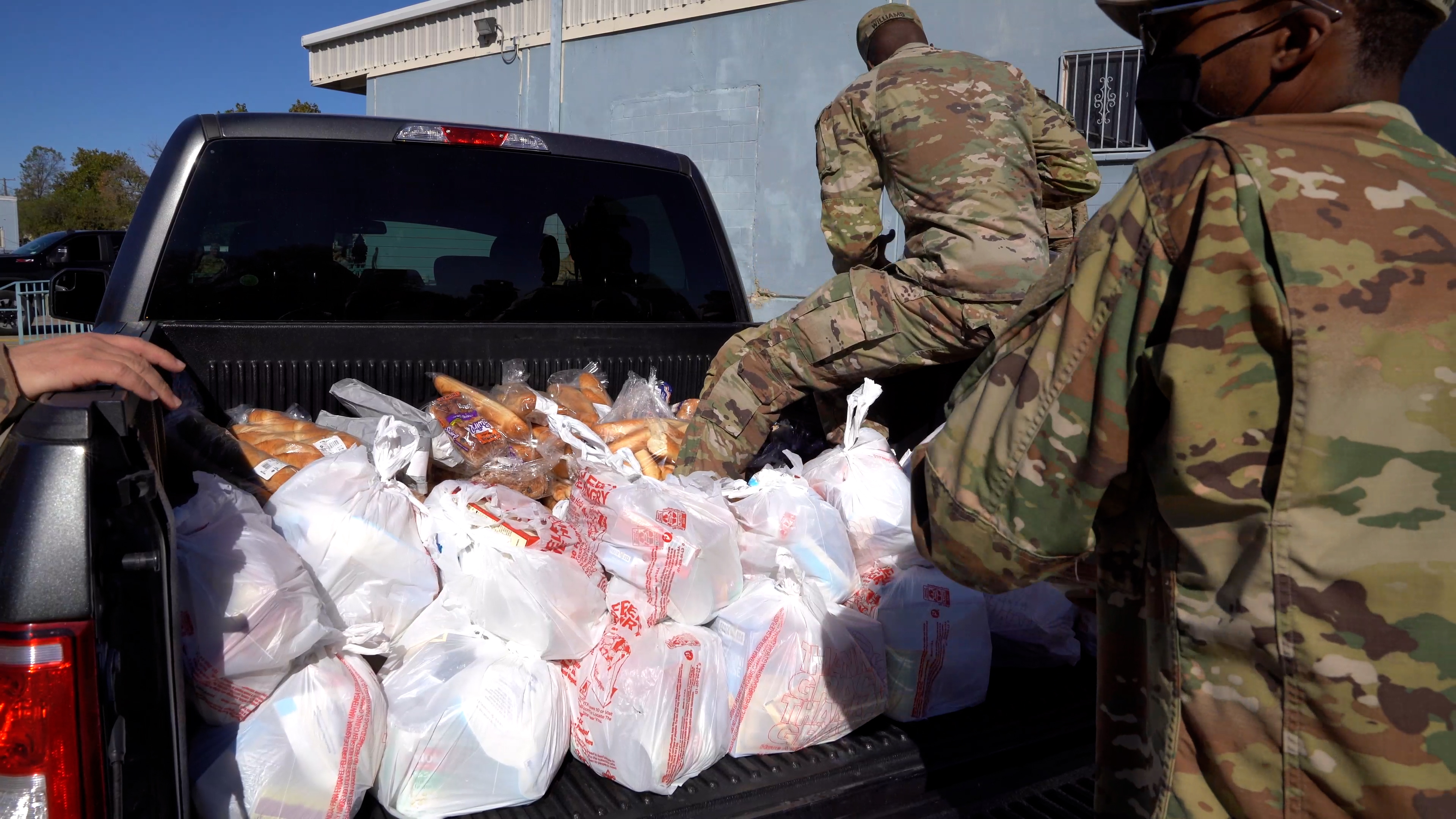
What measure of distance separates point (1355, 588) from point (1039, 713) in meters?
1.14

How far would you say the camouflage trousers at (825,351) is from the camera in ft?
9.37

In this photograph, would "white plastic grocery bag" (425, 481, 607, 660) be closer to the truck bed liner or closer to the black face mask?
the truck bed liner

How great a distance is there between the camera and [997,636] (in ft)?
7.83

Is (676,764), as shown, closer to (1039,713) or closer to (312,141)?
(1039,713)

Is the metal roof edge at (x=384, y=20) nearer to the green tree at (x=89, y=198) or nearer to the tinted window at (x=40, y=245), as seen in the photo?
the tinted window at (x=40, y=245)

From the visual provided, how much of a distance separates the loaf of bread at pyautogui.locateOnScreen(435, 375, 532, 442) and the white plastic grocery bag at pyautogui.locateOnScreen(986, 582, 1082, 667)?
1.24m

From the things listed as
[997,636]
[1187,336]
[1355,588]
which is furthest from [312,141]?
[1355,588]

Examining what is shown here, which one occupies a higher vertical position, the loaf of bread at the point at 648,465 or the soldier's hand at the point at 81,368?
the soldier's hand at the point at 81,368

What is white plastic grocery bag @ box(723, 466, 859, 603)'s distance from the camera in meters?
2.24

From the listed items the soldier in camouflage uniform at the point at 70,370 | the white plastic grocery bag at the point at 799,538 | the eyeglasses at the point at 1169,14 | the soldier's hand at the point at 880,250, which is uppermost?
the eyeglasses at the point at 1169,14

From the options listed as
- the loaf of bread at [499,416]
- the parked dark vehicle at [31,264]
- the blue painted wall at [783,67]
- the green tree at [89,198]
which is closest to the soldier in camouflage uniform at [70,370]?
the loaf of bread at [499,416]

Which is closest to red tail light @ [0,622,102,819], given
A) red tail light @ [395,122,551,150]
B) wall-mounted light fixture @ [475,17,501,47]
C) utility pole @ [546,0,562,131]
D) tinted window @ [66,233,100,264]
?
red tail light @ [395,122,551,150]

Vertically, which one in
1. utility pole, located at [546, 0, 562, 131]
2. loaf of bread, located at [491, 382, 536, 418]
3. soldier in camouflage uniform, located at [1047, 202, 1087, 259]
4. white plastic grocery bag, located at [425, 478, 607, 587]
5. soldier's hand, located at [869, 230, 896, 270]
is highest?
utility pole, located at [546, 0, 562, 131]

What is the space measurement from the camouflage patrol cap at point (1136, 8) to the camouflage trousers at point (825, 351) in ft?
4.69
